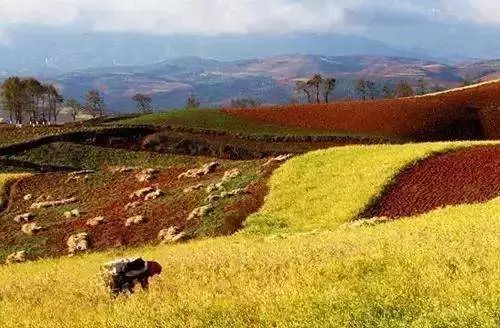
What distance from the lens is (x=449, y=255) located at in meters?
14.2

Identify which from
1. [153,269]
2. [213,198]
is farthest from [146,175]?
[153,269]

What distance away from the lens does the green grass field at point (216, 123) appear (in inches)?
3379

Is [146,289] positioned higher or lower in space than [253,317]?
lower

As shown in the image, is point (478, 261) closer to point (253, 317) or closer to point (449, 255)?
point (449, 255)

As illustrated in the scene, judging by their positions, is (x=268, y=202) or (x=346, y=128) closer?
(x=268, y=202)

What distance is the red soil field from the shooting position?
8344cm

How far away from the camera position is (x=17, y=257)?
118 feet

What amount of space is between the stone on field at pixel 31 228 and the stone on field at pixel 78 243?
3718 millimetres

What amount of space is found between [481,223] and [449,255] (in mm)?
6293

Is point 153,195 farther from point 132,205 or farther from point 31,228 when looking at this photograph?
point 31,228

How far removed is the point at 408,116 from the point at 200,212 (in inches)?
2191

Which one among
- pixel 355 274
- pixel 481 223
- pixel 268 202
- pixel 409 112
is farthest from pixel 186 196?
pixel 409 112

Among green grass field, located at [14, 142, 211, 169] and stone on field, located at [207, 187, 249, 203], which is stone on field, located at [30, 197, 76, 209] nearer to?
stone on field, located at [207, 187, 249, 203]

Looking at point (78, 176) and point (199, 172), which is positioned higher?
point (199, 172)
